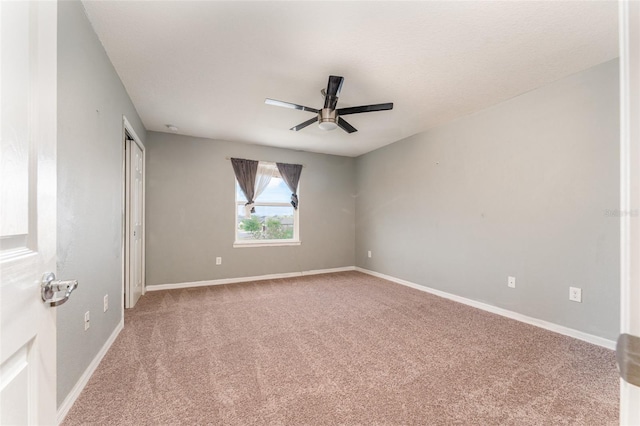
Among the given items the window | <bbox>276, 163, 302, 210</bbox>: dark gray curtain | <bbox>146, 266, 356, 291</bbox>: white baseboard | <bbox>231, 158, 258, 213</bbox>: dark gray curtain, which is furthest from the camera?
<bbox>276, 163, 302, 210</bbox>: dark gray curtain

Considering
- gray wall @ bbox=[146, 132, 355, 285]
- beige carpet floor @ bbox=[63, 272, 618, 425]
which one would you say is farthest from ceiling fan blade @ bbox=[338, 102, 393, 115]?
gray wall @ bbox=[146, 132, 355, 285]

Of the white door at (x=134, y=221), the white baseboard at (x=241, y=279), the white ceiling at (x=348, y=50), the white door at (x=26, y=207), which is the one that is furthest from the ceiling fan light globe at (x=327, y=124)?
the white baseboard at (x=241, y=279)

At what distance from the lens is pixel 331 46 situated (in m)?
2.06

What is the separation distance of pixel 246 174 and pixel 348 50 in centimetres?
289

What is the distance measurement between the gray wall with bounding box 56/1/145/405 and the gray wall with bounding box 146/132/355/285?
1595mm

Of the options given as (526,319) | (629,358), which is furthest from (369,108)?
(526,319)

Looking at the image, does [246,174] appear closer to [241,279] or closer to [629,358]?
[241,279]

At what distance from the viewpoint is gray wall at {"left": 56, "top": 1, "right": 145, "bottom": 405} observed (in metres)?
1.51

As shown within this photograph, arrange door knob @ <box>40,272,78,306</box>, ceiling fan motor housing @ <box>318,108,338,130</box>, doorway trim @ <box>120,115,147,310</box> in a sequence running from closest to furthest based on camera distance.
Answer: door knob @ <box>40,272,78,306</box>, ceiling fan motor housing @ <box>318,108,338,130</box>, doorway trim @ <box>120,115,147,310</box>

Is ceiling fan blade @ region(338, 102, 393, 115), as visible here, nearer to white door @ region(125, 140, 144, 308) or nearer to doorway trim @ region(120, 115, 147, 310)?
doorway trim @ region(120, 115, 147, 310)

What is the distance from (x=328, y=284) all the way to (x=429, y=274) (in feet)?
4.97

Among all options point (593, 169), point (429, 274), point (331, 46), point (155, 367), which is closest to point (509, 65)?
point (593, 169)

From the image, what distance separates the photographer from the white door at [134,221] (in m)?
3.14

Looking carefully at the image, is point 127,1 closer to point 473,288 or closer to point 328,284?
point 328,284
